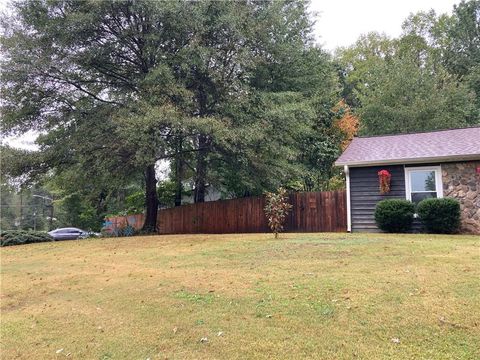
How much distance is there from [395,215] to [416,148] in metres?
2.74

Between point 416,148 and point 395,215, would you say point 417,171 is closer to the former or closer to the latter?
point 416,148

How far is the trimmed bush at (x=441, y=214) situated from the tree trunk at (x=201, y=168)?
384 inches

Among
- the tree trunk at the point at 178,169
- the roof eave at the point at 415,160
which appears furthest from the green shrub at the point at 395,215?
the tree trunk at the point at 178,169

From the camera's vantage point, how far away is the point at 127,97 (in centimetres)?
1770

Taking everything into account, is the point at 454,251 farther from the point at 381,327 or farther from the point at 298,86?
the point at 298,86

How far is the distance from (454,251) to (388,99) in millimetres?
19993

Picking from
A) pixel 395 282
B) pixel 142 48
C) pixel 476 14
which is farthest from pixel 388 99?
pixel 395 282

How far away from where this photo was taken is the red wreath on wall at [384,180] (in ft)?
45.5

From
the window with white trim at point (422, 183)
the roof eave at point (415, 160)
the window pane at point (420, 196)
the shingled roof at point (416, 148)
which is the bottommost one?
the window pane at point (420, 196)

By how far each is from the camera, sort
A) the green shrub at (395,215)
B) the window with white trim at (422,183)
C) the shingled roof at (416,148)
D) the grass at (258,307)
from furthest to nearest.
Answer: the window with white trim at (422,183)
the green shrub at (395,215)
the shingled roof at (416,148)
the grass at (258,307)

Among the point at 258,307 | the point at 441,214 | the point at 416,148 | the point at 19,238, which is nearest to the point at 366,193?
the point at 416,148

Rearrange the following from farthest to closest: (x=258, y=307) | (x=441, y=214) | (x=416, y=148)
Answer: (x=416, y=148) < (x=441, y=214) < (x=258, y=307)

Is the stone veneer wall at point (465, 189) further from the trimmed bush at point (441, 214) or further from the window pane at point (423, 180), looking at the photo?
the trimmed bush at point (441, 214)

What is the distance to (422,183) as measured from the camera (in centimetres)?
1368
